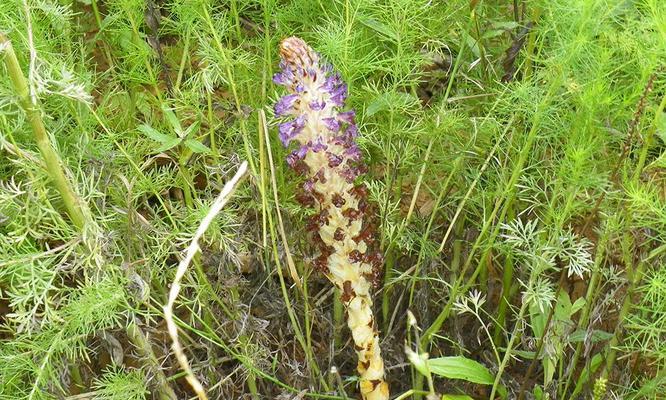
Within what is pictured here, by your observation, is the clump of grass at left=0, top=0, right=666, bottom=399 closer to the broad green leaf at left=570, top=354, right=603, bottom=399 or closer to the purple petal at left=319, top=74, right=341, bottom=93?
the broad green leaf at left=570, top=354, right=603, bottom=399

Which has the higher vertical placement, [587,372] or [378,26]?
[378,26]

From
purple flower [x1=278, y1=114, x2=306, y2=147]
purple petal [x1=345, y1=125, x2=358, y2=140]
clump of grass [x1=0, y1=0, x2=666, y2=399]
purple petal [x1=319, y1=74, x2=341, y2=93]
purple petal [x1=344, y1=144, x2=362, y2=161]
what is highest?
purple petal [x1=319, y1=74, x2=341, y2=93]

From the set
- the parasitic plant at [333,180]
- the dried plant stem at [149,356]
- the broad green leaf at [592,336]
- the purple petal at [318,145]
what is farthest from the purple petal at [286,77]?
the broad green leaf at [592,336]

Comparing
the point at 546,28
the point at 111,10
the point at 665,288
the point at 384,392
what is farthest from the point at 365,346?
the point at 111,10

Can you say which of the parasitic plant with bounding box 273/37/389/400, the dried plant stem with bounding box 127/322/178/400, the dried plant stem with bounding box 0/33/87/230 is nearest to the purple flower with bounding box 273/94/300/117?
the parasitic plant with bounding box 273/37/389/400

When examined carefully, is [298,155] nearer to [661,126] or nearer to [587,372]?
[661,126]

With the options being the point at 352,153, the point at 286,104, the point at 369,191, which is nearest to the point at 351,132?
the point at 352,153

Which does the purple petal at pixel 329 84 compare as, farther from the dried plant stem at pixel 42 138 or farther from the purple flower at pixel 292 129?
the dried plant stem at pixel 42 138
